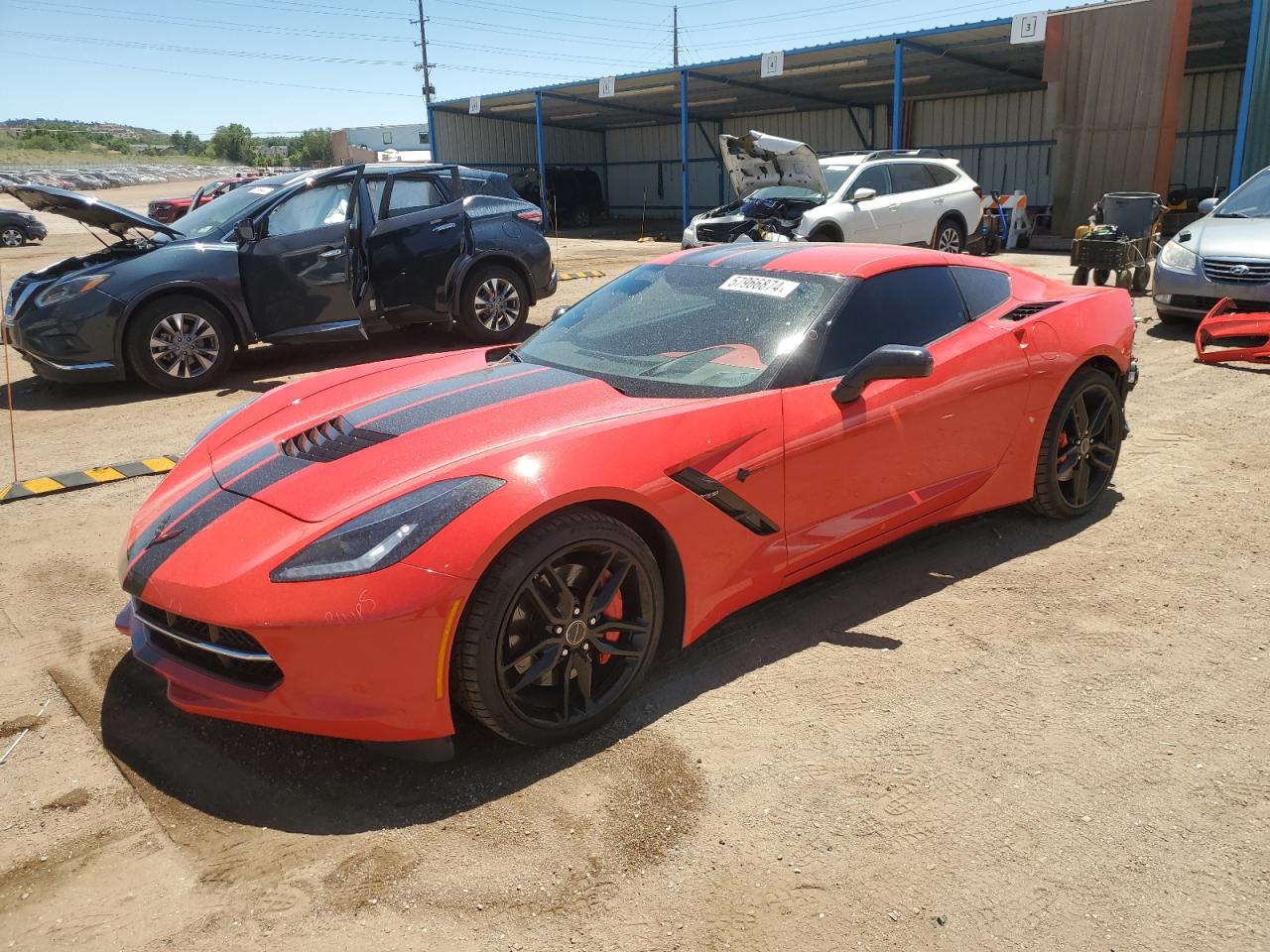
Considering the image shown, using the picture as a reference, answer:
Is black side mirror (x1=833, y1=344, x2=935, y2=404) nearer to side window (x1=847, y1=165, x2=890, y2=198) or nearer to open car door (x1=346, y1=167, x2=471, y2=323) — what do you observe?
open car door (x1=346, y1=167, x2=471, y2=323)

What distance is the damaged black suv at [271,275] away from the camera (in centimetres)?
745

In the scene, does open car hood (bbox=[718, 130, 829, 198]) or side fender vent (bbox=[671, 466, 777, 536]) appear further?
open car hood (bbox=[718, 130, 829, 198])

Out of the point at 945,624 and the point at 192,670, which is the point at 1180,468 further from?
the point at 192,670

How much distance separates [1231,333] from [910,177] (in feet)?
24.0

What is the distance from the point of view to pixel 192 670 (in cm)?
267

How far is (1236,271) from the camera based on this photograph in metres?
8.28

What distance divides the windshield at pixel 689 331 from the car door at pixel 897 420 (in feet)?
0.54

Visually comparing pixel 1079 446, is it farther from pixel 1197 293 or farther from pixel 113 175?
pixel 113 175

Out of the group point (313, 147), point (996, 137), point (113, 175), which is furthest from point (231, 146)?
point (996, 137)

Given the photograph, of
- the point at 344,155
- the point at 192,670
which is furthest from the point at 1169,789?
the point at 344,155

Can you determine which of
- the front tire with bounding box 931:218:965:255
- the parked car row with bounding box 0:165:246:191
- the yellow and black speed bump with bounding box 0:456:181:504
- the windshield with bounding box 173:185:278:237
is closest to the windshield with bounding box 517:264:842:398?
the yellow and black speed bump with bounding box 0:456:181:504

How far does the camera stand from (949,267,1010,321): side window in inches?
163

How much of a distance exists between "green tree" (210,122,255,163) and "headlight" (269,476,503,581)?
370ft

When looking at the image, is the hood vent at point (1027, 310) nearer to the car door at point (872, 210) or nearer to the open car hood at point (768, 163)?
the car door at point (872, 210)
